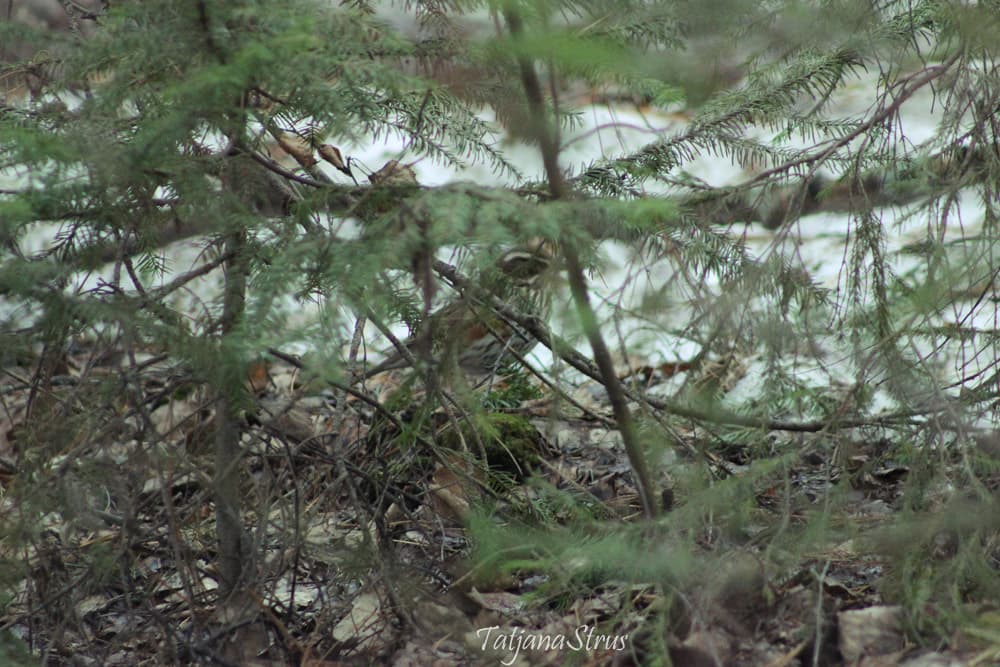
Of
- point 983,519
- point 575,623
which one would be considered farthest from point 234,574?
point 983,519

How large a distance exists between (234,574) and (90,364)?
21.5 inches

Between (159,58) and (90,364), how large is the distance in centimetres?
62

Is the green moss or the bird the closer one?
the bird

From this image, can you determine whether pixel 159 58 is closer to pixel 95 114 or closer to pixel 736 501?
pixel 95 114

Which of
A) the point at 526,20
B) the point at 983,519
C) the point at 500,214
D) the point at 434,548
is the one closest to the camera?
the point at 500,214

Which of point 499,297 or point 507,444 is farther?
point 507,444

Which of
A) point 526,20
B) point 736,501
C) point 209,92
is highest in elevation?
point 526,20

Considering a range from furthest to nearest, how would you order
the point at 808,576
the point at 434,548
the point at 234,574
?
the point at 434,548 → the point at 234,574 → the point at 808,576

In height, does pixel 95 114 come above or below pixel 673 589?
above

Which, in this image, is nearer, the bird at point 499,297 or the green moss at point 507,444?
the bird at point 499,297

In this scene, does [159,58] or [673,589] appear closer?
[159,58]

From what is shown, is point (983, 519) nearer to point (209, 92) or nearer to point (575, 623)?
point (575, 623)

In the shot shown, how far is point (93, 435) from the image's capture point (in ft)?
5.88

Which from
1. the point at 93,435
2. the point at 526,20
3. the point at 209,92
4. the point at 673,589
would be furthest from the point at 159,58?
the point at 673,589
